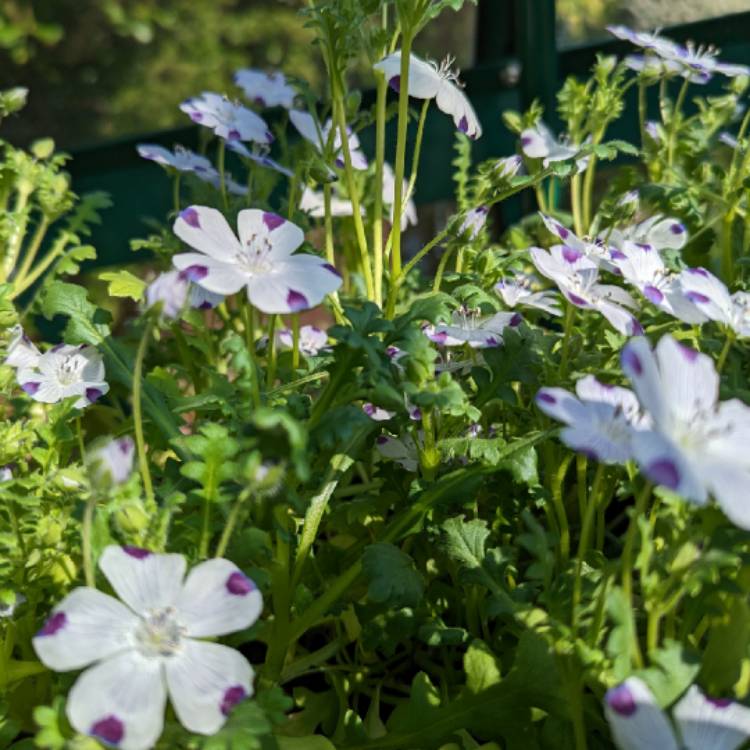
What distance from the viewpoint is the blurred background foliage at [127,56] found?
329 centimetres

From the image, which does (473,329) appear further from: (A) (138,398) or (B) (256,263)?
(A) (138,398)

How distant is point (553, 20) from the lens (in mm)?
1682

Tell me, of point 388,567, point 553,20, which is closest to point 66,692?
point 388,567

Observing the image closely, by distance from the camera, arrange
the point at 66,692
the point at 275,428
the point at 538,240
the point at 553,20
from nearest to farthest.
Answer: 1. the point at 275,428
2. the point at 66,692
3. the point at 538,240
4. the point at 553,20

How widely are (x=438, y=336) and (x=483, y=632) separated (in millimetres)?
275

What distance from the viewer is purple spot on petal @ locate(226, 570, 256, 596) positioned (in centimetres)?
66

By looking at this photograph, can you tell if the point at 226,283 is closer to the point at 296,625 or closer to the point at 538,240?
the point at 296,625

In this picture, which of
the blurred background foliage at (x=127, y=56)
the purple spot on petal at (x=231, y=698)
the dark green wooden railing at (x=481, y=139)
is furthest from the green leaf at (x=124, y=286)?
the blurred background foliage at (x=127, y=56)

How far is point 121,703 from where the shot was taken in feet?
2.00

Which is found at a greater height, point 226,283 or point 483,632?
point 226,283

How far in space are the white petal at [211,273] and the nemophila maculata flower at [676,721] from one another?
1.27 ft

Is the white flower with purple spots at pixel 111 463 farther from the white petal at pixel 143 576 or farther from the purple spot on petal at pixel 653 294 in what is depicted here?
the purple spot on petal at pixel 653 294

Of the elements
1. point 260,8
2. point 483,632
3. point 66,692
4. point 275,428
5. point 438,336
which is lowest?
point 260,8

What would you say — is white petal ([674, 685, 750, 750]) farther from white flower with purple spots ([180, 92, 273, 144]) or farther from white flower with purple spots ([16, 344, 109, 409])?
white flower with purple spots ([180, 92, 273, 144])
